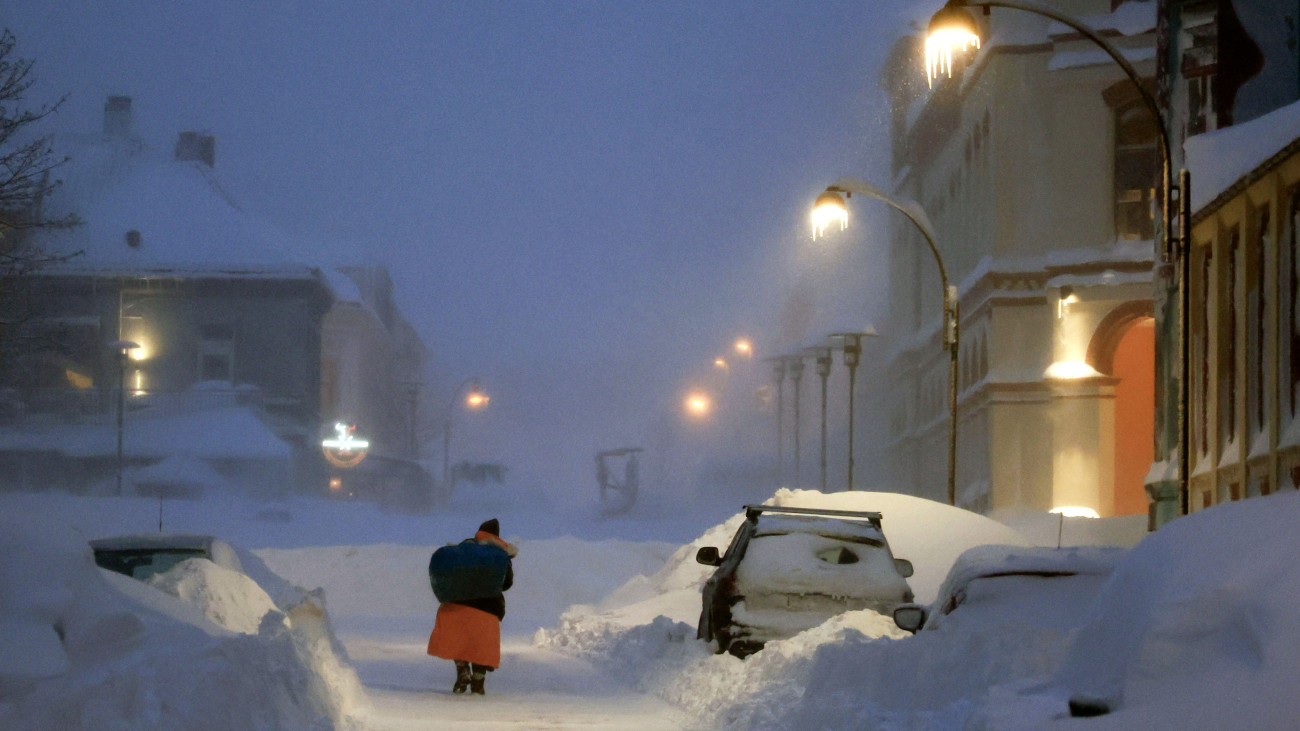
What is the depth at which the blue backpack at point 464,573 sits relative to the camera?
599 inches

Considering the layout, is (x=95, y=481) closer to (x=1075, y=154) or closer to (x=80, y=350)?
(x=80, y=350)

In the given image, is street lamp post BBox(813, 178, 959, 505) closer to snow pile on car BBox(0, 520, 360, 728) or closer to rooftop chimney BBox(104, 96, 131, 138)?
snow pile on car BBox(0, 520, 360, 728)

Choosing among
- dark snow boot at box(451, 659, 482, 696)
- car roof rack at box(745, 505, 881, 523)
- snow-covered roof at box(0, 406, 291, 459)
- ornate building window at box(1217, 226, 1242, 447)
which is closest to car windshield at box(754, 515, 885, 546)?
car roof rack at box(745, 505, 881, 523)

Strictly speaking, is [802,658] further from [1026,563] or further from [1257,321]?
[1257,321]

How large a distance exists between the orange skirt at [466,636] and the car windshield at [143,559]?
253cm

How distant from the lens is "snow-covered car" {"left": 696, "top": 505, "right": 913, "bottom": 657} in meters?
14.2

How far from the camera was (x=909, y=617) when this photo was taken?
10.5 metres

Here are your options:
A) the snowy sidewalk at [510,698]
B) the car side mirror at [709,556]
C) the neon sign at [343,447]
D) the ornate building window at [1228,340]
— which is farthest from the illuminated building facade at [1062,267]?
the neon sign at [343,447]

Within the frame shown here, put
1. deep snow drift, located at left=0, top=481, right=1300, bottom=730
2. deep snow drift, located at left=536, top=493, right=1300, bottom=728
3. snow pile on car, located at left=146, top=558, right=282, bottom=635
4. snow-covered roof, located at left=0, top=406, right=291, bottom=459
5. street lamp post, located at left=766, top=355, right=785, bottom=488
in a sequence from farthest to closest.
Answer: snow-covered roof, located at left=0, top=406, right=291, bottom=459 → street lamp post, located at left=766, top=355, right=785, bottom=488 → snow pile on car, located at left=146, top=558, right=282, bottom=635 → deep snow drift, located at left=0, top=481, right=1300, bottom=730 → deep snow drift, located at left=536, top=493, right=1300, bottom=728

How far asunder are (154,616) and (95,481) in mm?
51910

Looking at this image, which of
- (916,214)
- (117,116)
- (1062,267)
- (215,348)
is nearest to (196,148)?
(117,116)

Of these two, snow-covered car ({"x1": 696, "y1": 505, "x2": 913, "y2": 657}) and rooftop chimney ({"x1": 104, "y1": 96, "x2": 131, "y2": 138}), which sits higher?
rooftop chimney ({"x1": 104, "y1": 96, "x2": 131, "y2": 138})

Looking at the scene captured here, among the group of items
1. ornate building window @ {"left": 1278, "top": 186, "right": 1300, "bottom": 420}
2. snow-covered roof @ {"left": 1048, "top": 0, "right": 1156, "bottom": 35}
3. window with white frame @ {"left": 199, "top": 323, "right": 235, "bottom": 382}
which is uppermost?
snow-covered roof @ {"left": 1048, "top": 0, "right": 1156, "bottom": 35}

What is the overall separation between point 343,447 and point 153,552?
157 feet
